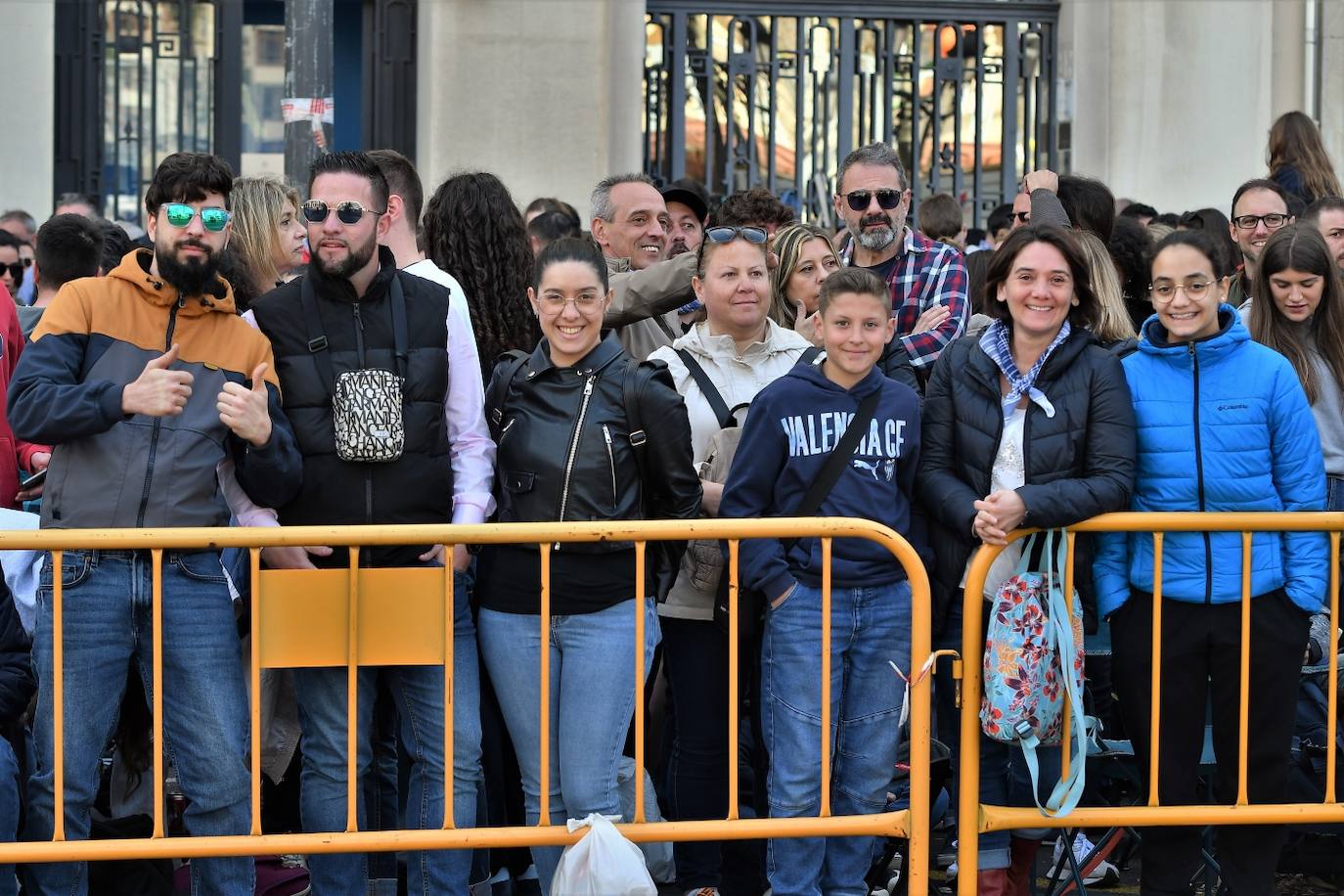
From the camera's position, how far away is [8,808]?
491cm

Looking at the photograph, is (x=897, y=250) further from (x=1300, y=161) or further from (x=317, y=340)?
(x=1300, y=161)

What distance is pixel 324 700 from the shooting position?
500 cm

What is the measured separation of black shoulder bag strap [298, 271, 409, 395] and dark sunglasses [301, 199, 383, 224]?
0.18 meters

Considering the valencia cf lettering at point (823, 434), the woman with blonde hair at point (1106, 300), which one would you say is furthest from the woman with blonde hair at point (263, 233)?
the woman with blonde hair at point (1106, 300)

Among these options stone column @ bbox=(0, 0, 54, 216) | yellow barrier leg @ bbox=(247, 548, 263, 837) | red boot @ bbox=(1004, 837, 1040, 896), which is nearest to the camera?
yellow barrier leg @ bbox=(247, 548, 263, 837)

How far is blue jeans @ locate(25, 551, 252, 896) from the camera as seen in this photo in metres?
4.73

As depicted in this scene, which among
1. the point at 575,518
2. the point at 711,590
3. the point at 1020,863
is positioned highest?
the point at 575,518

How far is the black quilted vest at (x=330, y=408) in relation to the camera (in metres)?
4.97

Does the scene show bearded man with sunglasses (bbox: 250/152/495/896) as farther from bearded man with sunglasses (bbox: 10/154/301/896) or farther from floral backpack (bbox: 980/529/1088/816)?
floral backpack (bbox: 980/529/1088/816)

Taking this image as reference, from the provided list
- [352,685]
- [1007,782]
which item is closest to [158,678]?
[352,685]

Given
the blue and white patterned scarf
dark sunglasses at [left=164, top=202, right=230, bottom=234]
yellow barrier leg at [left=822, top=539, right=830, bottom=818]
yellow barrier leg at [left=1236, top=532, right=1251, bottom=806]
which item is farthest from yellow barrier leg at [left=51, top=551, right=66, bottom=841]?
yellow barrier leg at [left=1236, top=532, right=1251, bottom=806]

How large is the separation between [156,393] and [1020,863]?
299 cm

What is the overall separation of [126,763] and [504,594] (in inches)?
51.3

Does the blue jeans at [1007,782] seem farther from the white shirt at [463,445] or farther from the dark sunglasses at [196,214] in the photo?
the dark sunglasses at [196,214]
